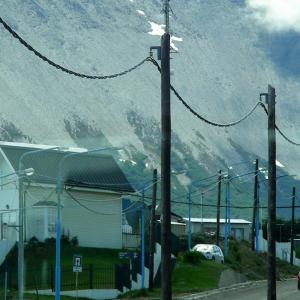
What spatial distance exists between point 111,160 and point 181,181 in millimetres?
116591

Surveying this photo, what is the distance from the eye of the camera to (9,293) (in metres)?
52.4

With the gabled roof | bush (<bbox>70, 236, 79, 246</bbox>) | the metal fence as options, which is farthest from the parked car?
the metal fence

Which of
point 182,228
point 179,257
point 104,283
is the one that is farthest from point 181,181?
point 104,283

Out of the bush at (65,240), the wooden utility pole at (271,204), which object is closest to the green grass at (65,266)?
the bush at (65,240)

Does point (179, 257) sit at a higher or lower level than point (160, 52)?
lower

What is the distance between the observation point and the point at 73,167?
7500cm

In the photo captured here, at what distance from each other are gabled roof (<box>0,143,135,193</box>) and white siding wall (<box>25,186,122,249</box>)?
1.05 meters

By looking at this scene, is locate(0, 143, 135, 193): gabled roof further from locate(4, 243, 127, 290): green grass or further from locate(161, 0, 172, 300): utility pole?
locate(161, 0, 172, 300): utility pole

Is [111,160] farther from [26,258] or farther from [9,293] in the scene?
[9,293]

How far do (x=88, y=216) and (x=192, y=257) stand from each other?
27.4 feet

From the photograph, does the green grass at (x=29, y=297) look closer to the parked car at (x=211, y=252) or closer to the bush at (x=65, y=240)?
the bush at (x=65, y=240)

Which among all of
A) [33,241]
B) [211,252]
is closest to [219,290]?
[33,241]

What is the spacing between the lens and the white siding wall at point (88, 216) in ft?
233

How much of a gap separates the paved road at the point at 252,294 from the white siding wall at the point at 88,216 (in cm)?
1312
